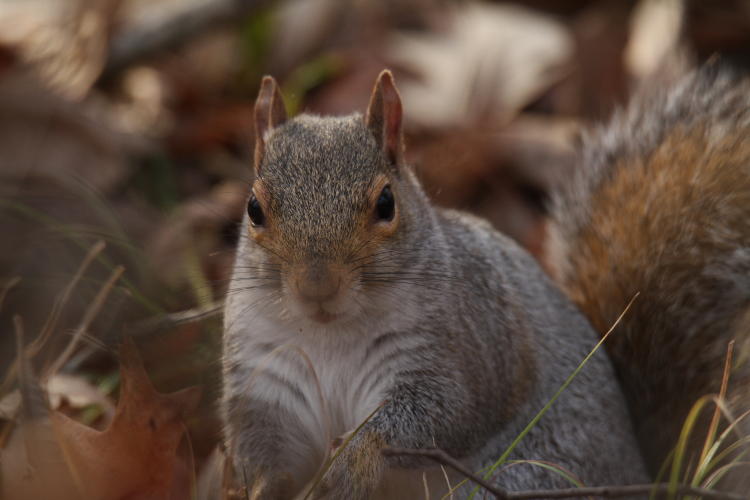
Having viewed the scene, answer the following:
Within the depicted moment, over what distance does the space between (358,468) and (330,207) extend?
16.5 inches

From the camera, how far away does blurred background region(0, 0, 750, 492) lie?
8.14 ft

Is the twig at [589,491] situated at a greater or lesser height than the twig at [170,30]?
lesser

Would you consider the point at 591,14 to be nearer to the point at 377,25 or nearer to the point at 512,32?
the point at 512,32

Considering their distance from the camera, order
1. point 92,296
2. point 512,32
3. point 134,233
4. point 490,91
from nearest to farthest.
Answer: point 92,296
point 134,233
point 490,91
point 512,32

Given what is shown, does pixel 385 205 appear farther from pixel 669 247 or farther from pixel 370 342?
pixel 669 247

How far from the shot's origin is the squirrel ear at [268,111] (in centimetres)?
176

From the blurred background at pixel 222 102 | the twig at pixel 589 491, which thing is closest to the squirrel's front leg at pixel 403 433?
the twig at pixel 589 491

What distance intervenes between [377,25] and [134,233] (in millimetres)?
1638

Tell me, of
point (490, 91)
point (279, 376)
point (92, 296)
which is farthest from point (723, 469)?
point (490, 91)

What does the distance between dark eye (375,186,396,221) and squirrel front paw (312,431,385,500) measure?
1.14ft

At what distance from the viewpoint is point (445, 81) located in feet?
11.1

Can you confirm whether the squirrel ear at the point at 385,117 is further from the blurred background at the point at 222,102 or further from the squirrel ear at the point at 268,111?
the blurred background at the point at 222,102

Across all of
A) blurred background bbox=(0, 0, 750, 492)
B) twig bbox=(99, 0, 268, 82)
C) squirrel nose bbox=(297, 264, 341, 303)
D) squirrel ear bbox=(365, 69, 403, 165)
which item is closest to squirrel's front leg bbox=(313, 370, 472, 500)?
squirrel nose bbox=(297, 264, 341, 303)

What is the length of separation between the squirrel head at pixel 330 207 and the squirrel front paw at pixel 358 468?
0.22 meters
